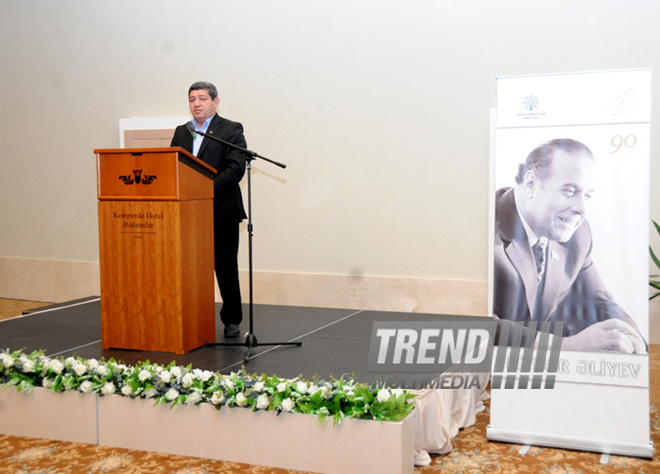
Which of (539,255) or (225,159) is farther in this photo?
(225,159)

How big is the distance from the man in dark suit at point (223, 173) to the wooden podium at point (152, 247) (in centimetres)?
31

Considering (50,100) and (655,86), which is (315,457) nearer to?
(655,86)

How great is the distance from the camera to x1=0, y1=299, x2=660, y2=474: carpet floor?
3182mm

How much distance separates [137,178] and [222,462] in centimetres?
151

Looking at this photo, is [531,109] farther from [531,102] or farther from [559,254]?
[559,254]

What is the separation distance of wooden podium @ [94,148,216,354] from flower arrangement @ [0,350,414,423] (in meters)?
0.33

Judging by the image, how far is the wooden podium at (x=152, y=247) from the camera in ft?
12.7

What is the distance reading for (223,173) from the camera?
4.35m

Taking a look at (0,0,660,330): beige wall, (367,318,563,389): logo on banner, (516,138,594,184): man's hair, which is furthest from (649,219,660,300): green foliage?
(516,138,594,184): man's hair

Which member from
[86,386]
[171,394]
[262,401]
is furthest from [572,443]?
[86,386]

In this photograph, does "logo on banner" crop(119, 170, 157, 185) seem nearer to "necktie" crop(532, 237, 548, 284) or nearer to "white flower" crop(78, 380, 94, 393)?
"white flower" crop(78, 380, 94, 393)

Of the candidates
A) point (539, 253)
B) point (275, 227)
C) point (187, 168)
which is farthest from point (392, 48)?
point (539, 253)

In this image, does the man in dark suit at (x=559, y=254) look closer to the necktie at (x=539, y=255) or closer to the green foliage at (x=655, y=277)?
the necktie at (x=539, y=255)

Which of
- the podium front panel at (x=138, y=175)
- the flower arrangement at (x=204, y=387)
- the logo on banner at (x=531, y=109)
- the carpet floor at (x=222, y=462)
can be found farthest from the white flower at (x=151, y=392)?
the logo on banner at (x=531, y=109)
